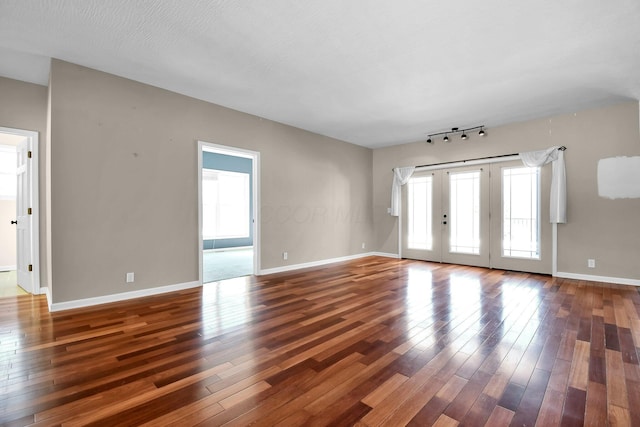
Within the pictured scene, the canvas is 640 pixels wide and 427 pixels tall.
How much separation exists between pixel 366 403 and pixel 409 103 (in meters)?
4.25

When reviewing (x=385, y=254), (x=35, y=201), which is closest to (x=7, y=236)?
(x=35, y=201)

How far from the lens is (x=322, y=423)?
5.11 feet

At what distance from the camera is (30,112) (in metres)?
3.94

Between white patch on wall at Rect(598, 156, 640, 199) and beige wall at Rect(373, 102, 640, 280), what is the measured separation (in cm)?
8

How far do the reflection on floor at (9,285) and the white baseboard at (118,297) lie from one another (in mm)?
1055

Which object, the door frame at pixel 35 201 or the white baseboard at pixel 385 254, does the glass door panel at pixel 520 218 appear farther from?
the door frame at pixel 35 201

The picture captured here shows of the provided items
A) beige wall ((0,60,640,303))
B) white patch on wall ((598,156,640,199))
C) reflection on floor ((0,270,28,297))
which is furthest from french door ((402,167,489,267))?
reflection on floor ((0,270,28,297))

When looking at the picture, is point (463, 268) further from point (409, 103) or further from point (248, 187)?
point (248, 187)

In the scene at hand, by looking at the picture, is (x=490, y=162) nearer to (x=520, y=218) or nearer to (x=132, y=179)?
(x=520, y=218)

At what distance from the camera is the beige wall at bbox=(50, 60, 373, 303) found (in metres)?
3.47

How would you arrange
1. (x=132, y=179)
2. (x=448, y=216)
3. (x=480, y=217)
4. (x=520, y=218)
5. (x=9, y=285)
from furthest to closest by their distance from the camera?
(x=448, y=216)
(x=480, y=217)
(x=520, y=218)
(x=9, y=285)
(x=132, y=179)

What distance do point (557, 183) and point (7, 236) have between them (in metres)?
9.82

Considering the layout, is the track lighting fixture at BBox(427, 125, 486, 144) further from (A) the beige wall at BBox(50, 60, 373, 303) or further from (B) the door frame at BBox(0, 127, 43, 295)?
(B) the door frame at BBox(0, 127, 43, 295)

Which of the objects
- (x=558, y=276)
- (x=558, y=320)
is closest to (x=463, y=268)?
(x=558, y=276)
